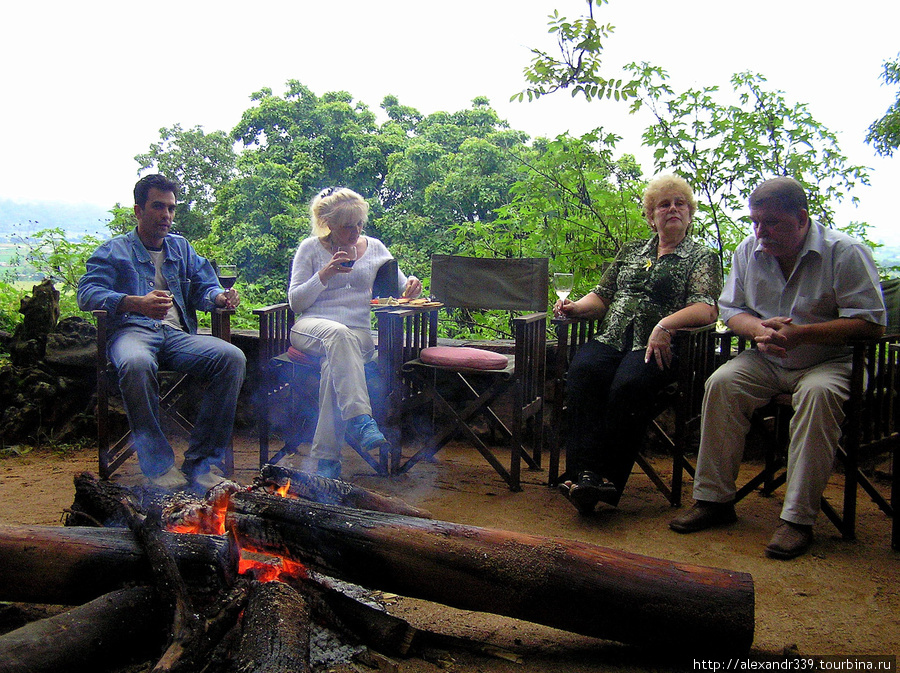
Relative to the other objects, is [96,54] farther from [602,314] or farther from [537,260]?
[602,314]

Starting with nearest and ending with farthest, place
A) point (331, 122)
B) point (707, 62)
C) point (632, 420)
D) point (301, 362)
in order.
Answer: point (632, 420)
point (301, 362)
point (707, 62)
point (331, 122)

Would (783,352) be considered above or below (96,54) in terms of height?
below

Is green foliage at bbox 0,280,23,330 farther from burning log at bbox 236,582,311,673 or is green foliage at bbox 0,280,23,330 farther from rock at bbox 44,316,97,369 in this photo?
burning log at bbox 236,582,311,673

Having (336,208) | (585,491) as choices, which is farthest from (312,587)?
(336,208)

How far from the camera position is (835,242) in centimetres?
272

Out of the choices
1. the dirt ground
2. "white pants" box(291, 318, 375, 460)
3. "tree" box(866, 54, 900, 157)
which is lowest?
the dirt ground

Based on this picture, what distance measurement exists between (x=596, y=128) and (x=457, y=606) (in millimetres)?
3507

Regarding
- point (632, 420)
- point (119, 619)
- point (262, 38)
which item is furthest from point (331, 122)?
point (119, 619)

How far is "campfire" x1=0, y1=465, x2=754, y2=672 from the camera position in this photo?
5.32ft

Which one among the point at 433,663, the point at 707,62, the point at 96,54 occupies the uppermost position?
the point at 96,54

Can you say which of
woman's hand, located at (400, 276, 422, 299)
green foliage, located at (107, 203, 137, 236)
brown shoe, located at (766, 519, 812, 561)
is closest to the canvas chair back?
woman's hand, located at (400, 276, 422, 299)

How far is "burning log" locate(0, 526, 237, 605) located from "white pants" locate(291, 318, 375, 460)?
144cm

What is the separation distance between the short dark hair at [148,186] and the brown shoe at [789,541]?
10.4 ft

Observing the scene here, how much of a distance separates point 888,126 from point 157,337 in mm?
4756
